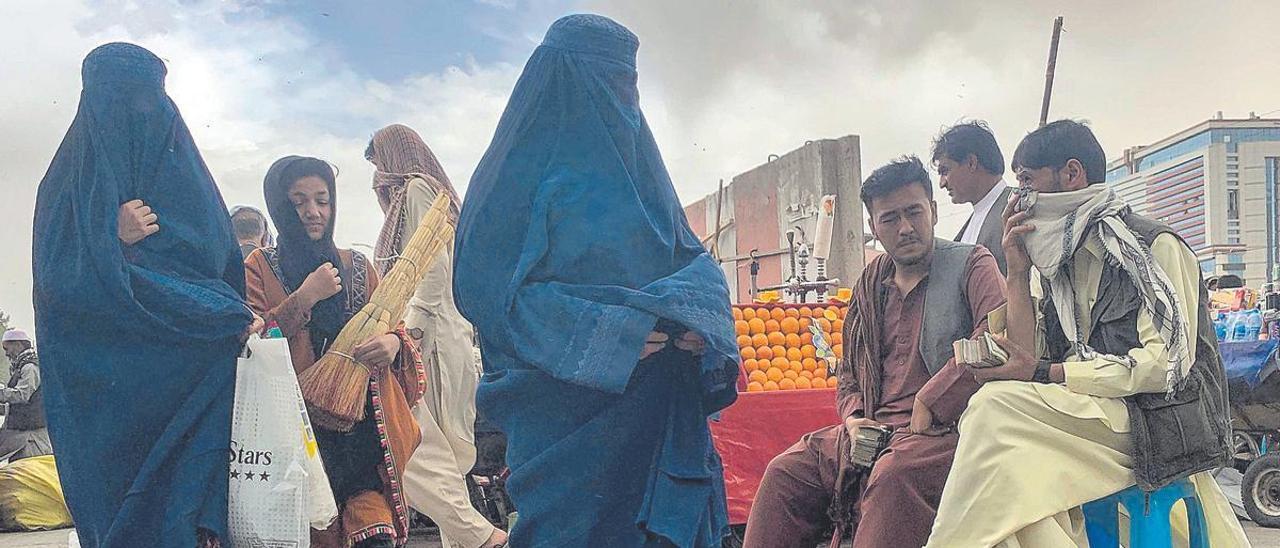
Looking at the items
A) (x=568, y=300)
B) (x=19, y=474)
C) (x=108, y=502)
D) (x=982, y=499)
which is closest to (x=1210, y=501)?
(x=982, y=499)

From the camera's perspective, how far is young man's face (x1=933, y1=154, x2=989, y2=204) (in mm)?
3662

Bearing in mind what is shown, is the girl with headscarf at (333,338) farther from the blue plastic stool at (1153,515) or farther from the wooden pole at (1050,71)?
the wooden pole at (1050,71)

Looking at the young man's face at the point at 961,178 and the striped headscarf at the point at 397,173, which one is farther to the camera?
the striped headscarf at the point at 397,173

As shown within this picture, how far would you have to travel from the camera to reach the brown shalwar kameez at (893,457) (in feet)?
8.62

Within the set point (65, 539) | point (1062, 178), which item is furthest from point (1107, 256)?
point (65, 539)

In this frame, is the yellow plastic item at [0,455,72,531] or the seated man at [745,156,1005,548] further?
the yellow plastic item at [0,455,72,531]

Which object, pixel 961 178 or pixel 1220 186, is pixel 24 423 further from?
pixel 1220 186

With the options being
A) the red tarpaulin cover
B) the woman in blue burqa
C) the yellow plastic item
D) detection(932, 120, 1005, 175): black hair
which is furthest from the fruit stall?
the yellow plastic item

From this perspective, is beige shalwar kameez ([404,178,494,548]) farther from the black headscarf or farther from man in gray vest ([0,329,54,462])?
man in gray vest ([0,329,54,462])

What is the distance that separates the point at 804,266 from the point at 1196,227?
27.1 ft

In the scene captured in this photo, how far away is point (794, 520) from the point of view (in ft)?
9.43

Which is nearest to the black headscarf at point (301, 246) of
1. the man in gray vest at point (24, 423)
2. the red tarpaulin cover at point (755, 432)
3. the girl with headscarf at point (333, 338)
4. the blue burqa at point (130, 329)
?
the girl with headscarf at point (333, 338)

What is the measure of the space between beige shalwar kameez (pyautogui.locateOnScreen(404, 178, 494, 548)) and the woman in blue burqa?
6.15 feet

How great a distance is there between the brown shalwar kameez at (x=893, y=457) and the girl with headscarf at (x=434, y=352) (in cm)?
166
